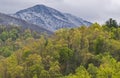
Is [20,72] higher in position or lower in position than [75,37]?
lower

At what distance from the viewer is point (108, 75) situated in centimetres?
9062

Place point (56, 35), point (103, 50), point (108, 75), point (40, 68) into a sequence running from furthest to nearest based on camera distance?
point (56, 35) → point (103, 50) → point (40, 68) → point (108, 75)

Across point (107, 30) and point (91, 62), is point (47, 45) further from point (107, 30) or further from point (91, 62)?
point (107, 30)

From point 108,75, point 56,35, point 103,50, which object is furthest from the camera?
point 56,35

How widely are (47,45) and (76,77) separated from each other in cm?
2782

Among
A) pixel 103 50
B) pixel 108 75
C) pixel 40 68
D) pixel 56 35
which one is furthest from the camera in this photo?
pixel 56 35

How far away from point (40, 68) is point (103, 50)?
22.4 metres

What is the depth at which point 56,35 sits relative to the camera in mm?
125375

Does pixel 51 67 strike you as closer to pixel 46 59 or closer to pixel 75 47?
pixel 46 59

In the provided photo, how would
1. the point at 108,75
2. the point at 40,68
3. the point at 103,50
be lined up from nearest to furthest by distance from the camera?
the point at 108,75 → the point at 40,68 → the point at 103,50

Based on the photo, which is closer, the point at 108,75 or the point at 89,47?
the point at 108,75

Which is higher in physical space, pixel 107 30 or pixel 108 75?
pixel 107 30

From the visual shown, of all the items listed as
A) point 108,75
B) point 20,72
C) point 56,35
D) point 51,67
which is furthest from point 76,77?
point 56,35

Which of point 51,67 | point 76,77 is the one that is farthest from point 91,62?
point 76,77
